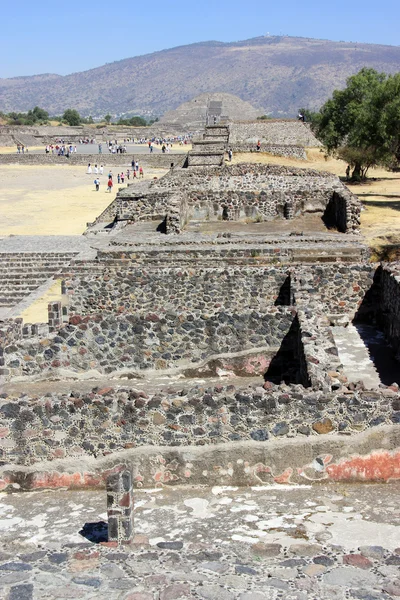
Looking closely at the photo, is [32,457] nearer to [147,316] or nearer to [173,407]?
[173,407]

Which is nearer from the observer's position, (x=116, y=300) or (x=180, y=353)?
(x=180, y=353)

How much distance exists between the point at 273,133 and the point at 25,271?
3752cm

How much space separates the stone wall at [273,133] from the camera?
2130 inches

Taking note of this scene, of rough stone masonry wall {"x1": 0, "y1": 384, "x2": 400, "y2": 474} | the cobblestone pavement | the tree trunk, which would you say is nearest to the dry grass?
the tree trunk

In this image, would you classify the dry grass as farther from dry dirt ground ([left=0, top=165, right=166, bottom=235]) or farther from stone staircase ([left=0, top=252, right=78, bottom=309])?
dry dirt ground ([left=0, top=165, right=166, bottom=235])

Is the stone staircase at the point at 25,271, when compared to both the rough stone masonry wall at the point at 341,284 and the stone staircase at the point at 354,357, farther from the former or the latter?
the stone staircase at the point at 354,357

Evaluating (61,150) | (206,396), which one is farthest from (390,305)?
(61,150)

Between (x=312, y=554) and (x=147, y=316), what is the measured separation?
5.69 m

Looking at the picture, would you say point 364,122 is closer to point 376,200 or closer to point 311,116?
point 376,200

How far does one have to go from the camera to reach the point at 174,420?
7.17 metres

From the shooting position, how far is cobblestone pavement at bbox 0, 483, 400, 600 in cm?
486

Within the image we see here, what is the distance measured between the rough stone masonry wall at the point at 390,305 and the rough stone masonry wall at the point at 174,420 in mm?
5023

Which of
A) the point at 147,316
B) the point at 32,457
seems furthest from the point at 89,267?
the point at 32,457

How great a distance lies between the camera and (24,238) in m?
26.0
